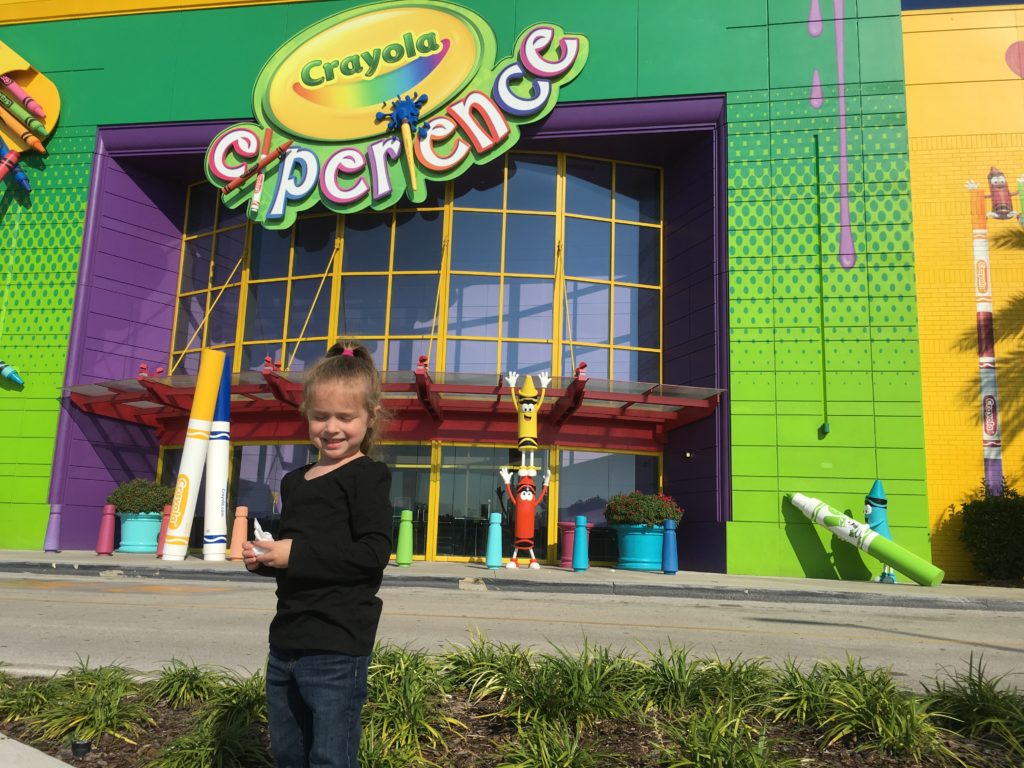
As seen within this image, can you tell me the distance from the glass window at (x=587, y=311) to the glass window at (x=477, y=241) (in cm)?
177

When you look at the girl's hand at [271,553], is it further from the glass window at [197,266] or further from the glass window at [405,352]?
the glass window at [197,266]

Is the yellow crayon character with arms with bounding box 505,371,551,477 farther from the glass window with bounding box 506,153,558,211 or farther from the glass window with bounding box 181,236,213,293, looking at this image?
the glass window with bounding box 181,236,213,293

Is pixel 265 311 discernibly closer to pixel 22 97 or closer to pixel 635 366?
pixel 22 97

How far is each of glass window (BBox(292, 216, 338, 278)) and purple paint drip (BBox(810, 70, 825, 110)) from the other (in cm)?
1059

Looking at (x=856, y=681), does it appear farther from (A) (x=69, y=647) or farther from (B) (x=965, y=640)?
(A) (x=69, y=647)

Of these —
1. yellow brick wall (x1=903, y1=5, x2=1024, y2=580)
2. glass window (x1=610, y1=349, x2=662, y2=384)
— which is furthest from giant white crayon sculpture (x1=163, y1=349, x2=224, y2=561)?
yellow brick wall (x1=903, y1=5, x2=1024, y2=580)

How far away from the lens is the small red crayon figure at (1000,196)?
55.1ft

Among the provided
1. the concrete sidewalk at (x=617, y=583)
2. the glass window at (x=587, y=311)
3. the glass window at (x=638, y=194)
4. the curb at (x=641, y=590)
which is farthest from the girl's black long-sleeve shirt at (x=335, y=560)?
the glass window at (x=638, y=194)

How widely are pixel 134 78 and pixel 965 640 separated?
2024 cm

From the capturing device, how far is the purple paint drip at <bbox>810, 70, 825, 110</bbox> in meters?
17.1

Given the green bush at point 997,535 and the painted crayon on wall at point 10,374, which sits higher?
the painted crayon on wall at point 10,374

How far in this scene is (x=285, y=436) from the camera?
1817cm

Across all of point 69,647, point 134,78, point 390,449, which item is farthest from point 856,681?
point 134,78

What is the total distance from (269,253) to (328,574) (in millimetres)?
18217
